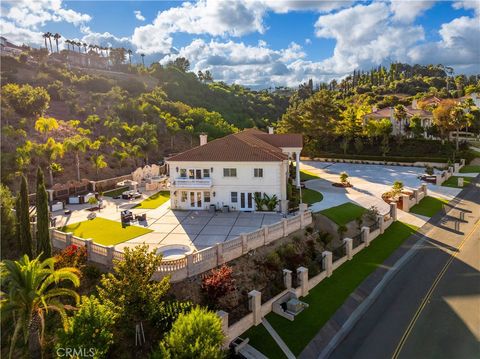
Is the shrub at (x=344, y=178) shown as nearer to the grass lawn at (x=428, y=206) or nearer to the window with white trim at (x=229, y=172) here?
the grass lawn at (x=428, y=206)

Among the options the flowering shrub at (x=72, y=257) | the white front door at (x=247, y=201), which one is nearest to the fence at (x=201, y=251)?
the flowering shrub at (x=72, y=257)

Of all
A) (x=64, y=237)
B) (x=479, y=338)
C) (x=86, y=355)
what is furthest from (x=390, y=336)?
(x=64, y=237)

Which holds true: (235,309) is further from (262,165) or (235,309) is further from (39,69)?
(39,69)

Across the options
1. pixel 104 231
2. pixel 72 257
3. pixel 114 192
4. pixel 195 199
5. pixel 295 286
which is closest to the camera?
pixel 72 257

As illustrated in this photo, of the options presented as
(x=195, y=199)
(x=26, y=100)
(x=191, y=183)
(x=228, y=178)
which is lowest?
(x=195, y=199)

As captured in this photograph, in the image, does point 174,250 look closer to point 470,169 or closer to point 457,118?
point 470,169

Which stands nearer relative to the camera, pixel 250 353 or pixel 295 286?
pixel 250 353

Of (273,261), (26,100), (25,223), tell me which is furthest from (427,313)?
(26,100)

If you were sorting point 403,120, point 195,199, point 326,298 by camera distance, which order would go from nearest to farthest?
point 326,298
point 195,199
point 403,120
